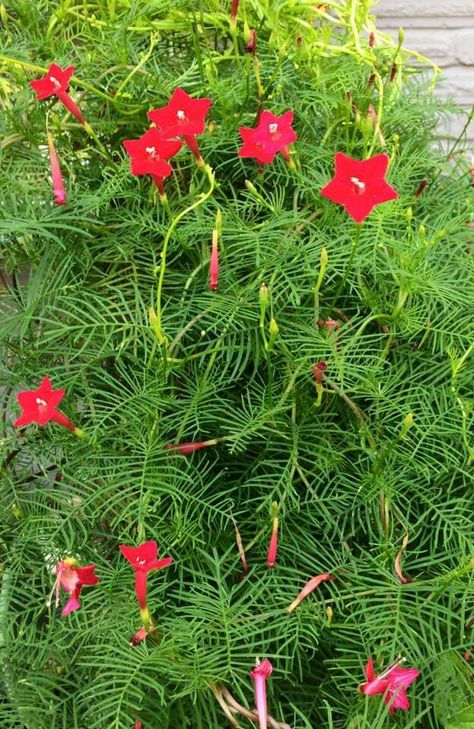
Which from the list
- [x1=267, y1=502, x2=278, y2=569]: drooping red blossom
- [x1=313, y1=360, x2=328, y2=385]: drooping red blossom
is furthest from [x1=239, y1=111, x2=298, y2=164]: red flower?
[x1=267, y1=502, x2=278, y2=569]: drooping red blossom

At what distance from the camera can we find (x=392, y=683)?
2.13 ft

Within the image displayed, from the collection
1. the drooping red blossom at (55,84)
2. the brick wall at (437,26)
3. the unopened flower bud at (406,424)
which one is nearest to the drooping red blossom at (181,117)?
the drooping red blossom at (55,84)

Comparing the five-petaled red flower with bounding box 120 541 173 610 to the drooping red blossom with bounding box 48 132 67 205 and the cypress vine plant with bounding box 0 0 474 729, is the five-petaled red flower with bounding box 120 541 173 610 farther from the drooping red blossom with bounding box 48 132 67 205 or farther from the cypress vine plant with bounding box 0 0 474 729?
the drooping red blossom with bounding box 48 132 67 205

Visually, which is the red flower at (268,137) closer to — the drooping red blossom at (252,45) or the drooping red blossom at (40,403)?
the drooping red blossom at (252,45)

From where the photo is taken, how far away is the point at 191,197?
852 mm

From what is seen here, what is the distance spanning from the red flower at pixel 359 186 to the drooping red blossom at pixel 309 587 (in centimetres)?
32

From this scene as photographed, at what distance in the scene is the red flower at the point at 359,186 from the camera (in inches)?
26.8

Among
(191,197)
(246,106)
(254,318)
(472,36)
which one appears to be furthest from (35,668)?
(472,36)

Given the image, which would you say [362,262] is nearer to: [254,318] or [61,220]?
[254,318]

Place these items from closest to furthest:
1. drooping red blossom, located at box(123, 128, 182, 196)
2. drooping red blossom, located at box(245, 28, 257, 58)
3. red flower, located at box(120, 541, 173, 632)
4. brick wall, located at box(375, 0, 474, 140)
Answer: red flower, located at box(120, 541, 173, 632) → drooping red blossom, located at box(123, 128, 182, 196) → drooping red blossom, located at box(245, 28, 257, 58) → brick wall, located at box(375, 0, 474, 140)

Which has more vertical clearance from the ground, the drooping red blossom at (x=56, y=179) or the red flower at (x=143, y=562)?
the drooping red blossom at (x=56, y=179)

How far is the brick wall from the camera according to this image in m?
1.46

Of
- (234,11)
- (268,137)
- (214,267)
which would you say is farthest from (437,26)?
(214,267)

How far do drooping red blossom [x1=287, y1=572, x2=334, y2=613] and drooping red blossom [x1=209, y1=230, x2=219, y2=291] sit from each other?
29 cm
